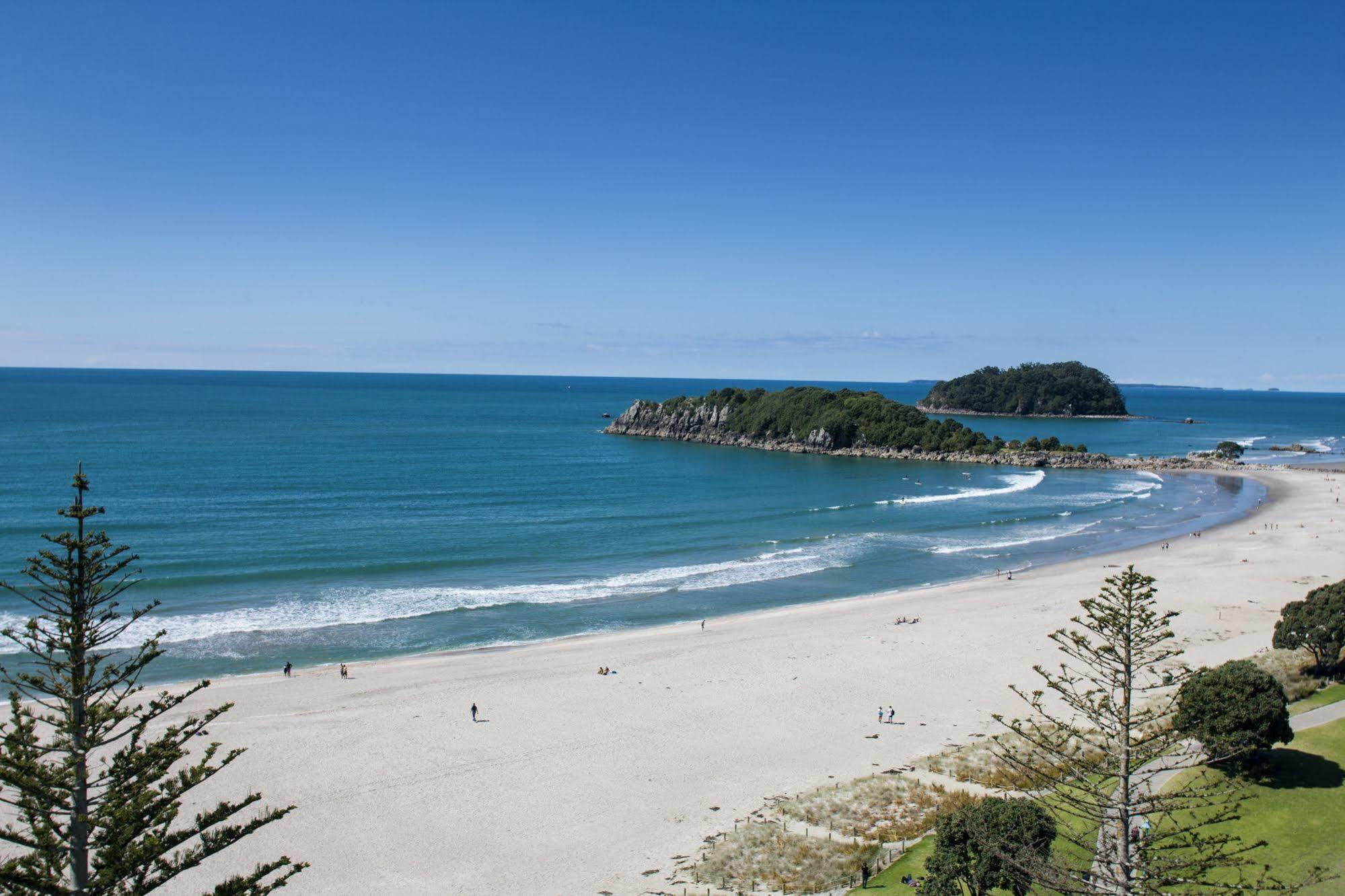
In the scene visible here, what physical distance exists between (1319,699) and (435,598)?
127ft

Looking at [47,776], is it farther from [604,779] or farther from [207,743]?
[207,743]

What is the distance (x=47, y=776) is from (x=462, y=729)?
20566 millimetres

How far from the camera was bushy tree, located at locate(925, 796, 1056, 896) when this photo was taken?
55.7 feet

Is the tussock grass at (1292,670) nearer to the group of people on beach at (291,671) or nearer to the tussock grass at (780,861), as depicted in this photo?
the tussock grass at (780,861)

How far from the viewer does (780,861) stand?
2069 centimetres

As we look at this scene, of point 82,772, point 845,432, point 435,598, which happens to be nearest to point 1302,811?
point 82,772

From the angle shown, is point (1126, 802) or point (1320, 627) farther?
point (1320, 627)

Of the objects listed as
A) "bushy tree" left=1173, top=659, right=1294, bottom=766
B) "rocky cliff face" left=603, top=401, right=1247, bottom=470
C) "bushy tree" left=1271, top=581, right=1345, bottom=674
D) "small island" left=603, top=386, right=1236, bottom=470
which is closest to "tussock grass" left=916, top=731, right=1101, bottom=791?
"bushy tree" left=1173, top=659, right=1294, bottom=766

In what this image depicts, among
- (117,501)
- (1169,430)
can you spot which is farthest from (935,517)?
(1169,430)

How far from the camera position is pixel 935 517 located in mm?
72750

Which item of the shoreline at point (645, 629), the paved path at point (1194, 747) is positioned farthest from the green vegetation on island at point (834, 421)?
the paved path at point (1194, 747)

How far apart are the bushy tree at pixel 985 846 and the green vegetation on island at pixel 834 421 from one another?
101531 mm

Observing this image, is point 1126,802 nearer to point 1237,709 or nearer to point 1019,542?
point 1237,709

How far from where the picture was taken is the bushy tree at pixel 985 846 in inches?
669
